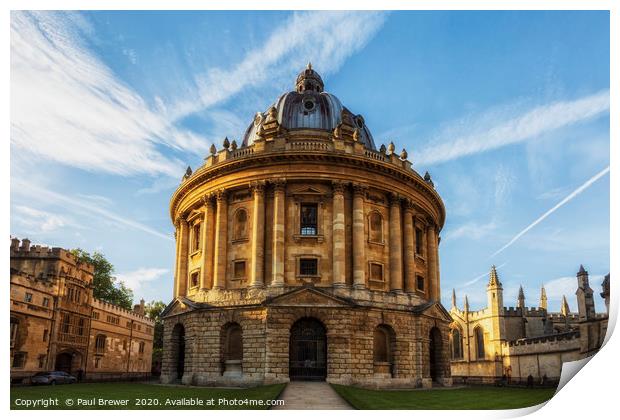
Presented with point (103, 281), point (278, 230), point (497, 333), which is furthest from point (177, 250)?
point (497, 333)

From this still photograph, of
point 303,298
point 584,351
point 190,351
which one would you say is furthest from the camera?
point 190,351

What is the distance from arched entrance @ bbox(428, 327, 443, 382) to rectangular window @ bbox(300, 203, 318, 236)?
11.1 metres

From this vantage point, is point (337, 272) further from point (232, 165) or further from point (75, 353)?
point (75, 353)

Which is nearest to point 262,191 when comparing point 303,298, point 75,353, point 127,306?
point 303,298

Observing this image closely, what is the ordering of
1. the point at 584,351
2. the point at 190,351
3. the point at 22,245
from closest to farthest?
the point at 584,351
the point at 22,245
the point at 190,351

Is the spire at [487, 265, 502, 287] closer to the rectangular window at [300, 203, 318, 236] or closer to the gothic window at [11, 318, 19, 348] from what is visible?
the rectangular window at [300, 203, 318, 236]

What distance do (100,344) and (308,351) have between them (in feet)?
99.2

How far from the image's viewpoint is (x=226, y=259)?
3672cm

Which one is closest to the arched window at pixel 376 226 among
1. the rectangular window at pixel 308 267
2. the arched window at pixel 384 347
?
the rectangular window at pixel 308 267

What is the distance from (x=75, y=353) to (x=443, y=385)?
31869 millimetres

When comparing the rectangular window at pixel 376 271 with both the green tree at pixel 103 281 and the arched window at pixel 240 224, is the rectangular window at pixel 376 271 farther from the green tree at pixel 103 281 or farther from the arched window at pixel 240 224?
the green tree at pixel 103 281

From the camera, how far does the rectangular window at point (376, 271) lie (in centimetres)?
3594

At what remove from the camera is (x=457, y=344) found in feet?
266

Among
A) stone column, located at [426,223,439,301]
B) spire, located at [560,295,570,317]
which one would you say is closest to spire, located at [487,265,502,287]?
spire, located at [560,295,570,317]
